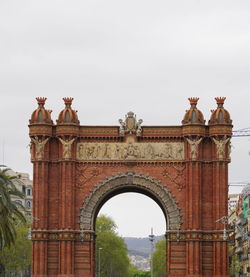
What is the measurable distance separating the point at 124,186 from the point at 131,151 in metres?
3.10

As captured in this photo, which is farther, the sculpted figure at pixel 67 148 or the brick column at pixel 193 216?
the sculpted figure at pixel 67 148

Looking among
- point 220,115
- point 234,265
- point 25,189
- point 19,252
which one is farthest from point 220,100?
point 25,189

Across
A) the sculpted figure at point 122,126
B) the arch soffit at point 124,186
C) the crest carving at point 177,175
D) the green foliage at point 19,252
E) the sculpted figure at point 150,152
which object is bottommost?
the green foliage at point 19,252

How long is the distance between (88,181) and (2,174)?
14.4 metres

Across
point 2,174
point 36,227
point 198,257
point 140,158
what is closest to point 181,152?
point 140,158

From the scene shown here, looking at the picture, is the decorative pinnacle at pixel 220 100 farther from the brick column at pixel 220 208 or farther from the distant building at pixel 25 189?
the distant building at pixel 25 189

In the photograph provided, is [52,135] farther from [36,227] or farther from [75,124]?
[36,227]

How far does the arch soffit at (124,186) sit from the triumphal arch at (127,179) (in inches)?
3.3

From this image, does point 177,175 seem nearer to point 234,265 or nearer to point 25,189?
point 234,265

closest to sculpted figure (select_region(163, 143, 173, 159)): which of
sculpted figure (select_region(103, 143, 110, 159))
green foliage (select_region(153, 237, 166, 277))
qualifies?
sculpted figure (select_region(103, 143, 110, 159))

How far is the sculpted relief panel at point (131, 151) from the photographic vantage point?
263 ft

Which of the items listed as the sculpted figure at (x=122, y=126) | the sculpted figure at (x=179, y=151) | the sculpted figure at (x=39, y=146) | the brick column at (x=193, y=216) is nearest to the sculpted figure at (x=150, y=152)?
the sculpted figure at (x=179, y=151)

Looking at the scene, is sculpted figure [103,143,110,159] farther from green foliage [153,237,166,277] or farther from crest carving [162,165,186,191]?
green foliage [153,237,166,277]

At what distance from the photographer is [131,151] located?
263ft
